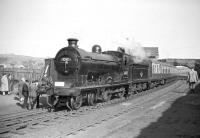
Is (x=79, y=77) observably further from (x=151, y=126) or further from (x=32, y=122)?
(x=151, y=126)

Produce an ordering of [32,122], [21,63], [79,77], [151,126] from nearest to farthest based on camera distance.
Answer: [151,126]
[32,122]
[79,77]
[21,63]

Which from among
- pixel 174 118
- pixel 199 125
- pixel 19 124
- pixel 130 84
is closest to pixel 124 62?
pixel 130 84

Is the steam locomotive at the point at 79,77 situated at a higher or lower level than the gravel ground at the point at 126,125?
higher

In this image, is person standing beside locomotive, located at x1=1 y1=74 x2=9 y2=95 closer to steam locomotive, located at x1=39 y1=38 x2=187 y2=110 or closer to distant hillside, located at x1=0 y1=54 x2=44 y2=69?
steam locomotive, located at x1=39 y1=38 x2=187 y2=110

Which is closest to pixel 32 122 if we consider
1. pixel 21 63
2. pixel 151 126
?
pixel 151 126

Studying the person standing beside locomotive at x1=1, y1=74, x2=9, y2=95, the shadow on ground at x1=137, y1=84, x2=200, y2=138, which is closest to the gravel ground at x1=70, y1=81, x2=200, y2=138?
the shadow on ground at x1=137, y1=84, x2=200, y2=138

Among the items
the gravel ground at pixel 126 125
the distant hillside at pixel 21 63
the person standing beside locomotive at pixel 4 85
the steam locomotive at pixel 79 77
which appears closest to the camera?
the gravel ground at pixel 126 125

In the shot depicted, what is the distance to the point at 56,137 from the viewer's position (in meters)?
7.09

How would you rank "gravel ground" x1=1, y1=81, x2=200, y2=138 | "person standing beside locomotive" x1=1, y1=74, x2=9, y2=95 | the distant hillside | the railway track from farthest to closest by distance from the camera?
the distant hillside < "person standing beside locomotive" x1=1, y1=74, x2=9, y2=95 < the railway track < "gravel ground" x1=1, y1=81, x2=200, y2=138

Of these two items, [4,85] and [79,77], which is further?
[4,85]

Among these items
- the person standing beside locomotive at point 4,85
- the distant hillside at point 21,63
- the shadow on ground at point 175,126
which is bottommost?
the shadow on ground at point 175,126

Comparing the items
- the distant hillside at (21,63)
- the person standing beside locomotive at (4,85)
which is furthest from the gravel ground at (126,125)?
the distant hillside at (21,63)

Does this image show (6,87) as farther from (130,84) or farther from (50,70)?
(130,84)

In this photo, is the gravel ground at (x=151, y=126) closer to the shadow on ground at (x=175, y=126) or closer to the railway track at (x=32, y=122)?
the shadow on ground at (x=175, y=126)
